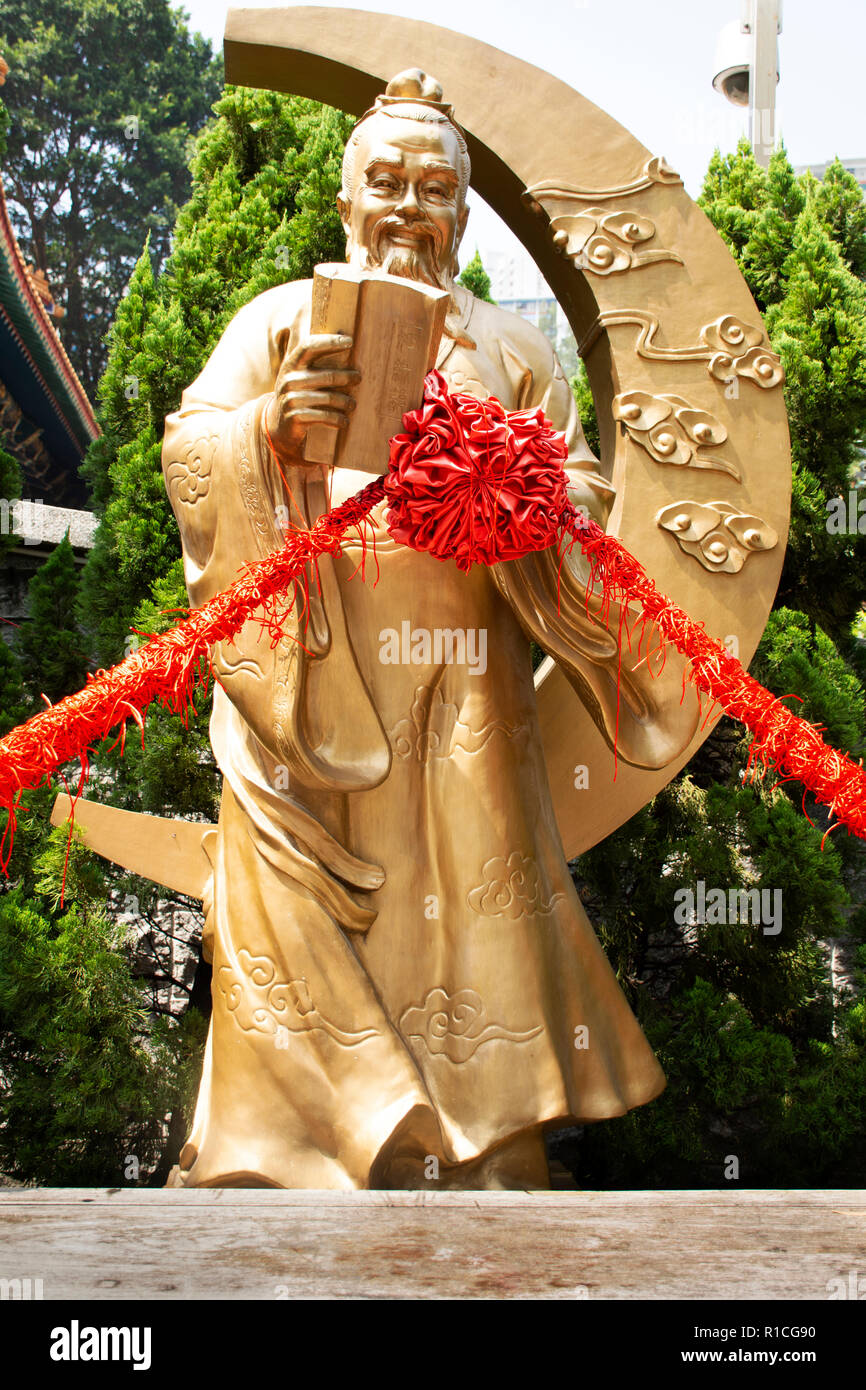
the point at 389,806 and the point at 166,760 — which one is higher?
the point at 166,760

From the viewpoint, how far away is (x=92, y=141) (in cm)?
1644

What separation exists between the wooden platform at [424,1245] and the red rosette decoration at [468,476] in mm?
1246

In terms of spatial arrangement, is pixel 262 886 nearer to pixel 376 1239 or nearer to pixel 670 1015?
pixel 376 1239

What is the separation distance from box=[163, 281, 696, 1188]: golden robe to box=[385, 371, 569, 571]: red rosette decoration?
0.98ft

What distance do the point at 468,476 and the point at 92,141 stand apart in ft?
53.1

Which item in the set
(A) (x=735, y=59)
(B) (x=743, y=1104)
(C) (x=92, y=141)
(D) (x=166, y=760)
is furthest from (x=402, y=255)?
(C) (x=92, y=141)

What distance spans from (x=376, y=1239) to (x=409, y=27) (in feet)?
9.61

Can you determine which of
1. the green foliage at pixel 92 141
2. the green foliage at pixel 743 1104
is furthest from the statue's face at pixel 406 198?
the green foliage at pixel 92 141

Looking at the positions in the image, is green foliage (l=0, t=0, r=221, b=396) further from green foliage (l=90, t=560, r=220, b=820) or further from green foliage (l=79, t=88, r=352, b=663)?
green foliage (l=90, t=560, r=220, b=820)

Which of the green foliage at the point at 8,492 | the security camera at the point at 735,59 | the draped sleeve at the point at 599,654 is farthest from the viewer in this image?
the security camera at the point at 735,59

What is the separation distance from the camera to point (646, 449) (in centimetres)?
324

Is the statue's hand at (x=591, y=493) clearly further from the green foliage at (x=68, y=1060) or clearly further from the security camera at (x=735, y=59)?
the security camera at (x=735, y=59)

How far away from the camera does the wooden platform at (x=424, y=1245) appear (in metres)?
2.03

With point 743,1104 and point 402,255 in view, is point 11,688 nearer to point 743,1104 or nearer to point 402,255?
point 402,255
